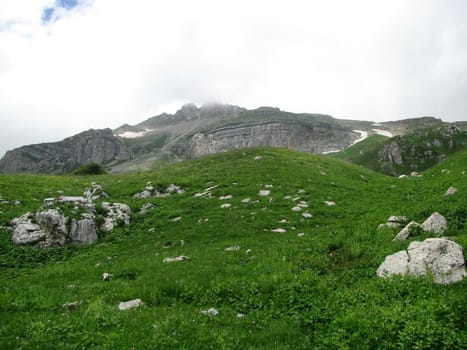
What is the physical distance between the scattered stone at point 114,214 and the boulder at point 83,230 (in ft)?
3.57

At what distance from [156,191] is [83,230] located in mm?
11570

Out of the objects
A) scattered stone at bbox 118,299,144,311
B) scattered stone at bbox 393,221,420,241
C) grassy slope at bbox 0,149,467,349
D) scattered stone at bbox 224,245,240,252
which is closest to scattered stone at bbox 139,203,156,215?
grassy slope at bbox 0,149,467,349

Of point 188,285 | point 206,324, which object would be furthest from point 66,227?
point 206,324

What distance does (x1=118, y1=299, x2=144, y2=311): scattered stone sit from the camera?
1268cm

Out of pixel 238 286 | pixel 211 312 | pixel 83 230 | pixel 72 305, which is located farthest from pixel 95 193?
pixel 211 312

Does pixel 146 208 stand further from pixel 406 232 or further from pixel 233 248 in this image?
pixel 406 232

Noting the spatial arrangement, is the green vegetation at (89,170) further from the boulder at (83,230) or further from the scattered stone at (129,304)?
the scattered stone at (129,304)

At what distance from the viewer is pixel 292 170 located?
3969cm

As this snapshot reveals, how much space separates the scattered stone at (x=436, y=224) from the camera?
15039 millimetres

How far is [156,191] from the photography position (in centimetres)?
3550

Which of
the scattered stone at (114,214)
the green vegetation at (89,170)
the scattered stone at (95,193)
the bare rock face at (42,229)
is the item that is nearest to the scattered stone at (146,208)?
the scattered stone at (114,214)

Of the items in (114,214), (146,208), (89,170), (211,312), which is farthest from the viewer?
(89,170)

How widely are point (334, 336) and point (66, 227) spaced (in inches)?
844

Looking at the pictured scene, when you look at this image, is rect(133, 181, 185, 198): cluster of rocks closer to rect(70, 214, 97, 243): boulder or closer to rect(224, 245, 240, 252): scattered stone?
rect(70, 214, 97, 243): boulder
